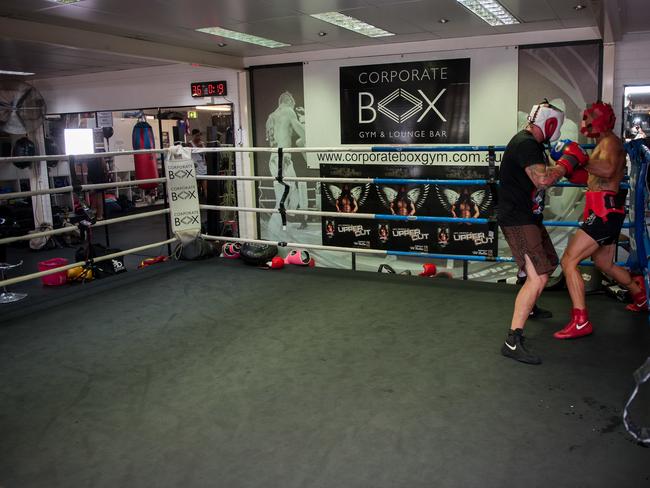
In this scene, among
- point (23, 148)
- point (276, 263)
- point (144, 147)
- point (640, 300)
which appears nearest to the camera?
point (640, 300)

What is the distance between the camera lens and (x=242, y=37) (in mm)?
6633

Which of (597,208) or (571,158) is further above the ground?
(571,158)

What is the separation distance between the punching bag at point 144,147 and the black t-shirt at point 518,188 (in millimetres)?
9387

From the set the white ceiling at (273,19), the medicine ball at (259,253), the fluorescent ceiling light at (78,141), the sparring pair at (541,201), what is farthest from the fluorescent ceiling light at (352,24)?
the fluorescent ceiling light at (78,141)

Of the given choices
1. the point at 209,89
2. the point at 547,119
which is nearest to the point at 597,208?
the point at 547,119

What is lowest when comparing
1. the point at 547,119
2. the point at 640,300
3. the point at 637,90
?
the point at 640,300

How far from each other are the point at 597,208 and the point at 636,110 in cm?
359

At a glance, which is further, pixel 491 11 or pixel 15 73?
pixel 15 73

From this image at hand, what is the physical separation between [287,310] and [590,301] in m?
2.16

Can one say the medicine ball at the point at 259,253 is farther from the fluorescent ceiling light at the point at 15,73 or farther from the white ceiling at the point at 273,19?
the fluorescent ceiling light at the point at 15,73

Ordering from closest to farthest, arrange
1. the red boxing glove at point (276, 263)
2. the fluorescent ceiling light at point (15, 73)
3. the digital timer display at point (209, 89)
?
the red boxing glove at point (276, 263) → the digital timer display at point (209, 89) → the fluorescent ceiling light at point (15, 73)

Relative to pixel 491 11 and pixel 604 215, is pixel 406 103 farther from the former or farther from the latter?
pixel 604 215

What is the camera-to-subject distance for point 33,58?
25.2ft

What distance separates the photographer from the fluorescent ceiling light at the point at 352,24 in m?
5.62
